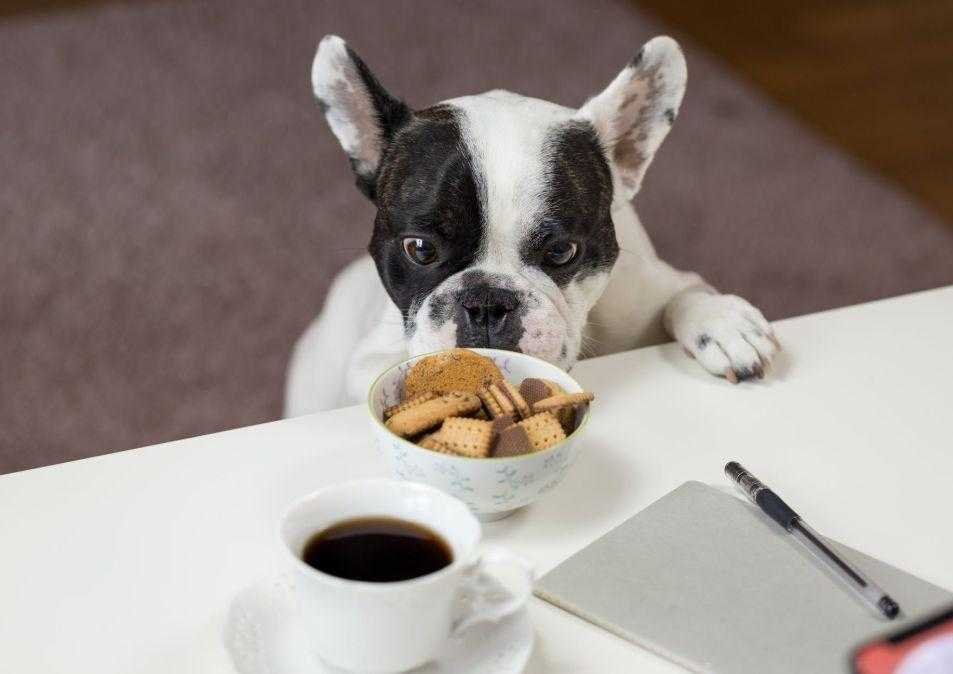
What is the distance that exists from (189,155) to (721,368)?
226 centimetres

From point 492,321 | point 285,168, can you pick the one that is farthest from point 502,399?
point 285,168

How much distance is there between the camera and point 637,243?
1527 millimetres

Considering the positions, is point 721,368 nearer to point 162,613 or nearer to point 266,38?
point 162,613

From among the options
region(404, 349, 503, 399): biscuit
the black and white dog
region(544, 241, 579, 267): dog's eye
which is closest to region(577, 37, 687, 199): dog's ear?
the black and white dog

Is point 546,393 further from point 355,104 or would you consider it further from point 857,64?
point 857,64

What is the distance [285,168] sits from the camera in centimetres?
312

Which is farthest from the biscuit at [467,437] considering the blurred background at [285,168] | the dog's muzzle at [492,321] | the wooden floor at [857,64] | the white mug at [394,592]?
the wooden floor at [857,64]

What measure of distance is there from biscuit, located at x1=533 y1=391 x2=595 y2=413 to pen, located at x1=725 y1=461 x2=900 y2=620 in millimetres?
152

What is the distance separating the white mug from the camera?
736mm

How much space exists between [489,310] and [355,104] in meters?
0.32

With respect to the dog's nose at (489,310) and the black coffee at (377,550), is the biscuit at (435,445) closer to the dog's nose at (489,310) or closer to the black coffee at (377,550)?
the black coffee at (377,550)

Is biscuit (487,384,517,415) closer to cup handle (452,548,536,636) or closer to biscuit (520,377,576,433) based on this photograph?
biscuit (520,377,576,433)

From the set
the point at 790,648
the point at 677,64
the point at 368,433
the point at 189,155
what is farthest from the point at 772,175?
the point at 790,648

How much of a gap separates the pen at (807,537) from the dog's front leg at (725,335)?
208 mm
